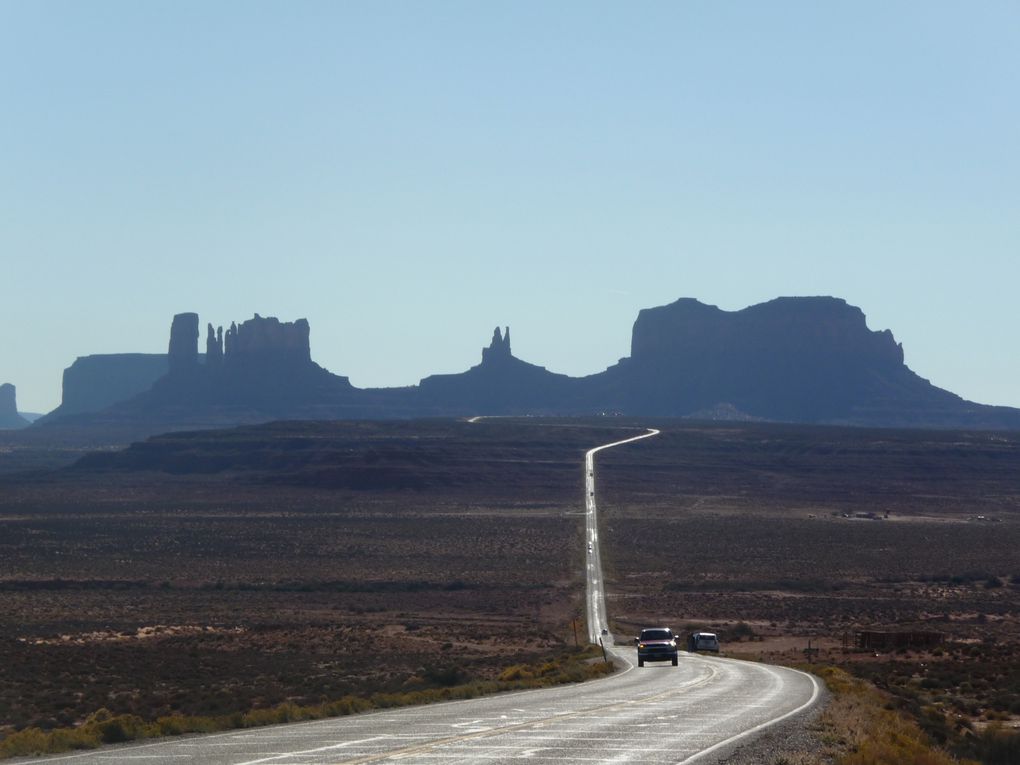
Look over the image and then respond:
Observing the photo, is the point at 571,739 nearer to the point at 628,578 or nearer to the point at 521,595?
the point at 521,595

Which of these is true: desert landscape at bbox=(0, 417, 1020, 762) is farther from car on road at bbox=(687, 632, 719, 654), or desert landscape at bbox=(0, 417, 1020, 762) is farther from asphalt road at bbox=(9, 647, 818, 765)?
asphalt road at bbox=(9, 647, 818, 765)

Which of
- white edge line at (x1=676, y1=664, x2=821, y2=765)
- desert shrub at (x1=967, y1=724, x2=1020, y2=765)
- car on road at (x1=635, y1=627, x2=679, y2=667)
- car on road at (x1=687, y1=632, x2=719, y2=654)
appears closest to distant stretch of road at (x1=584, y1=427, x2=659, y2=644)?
car on road at (x1=687, y1=632, x2=719, y2=654)

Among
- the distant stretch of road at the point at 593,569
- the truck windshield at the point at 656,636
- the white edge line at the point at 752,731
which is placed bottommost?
the distant stretch of road at the point at 593,569

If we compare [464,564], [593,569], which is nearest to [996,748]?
[593,569]

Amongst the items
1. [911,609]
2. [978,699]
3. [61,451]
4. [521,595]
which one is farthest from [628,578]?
[61,451]

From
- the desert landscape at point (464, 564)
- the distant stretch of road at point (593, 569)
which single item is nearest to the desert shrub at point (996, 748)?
the desert landscape at point (464, 564)

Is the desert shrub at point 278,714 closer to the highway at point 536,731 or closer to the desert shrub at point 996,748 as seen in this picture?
the highway at point 536,731
